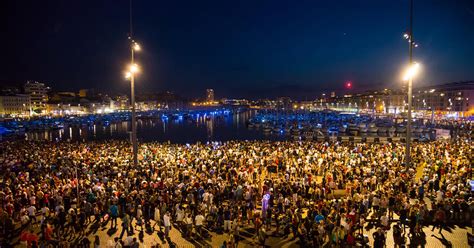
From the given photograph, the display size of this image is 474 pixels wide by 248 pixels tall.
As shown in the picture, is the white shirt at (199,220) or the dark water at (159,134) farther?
the dark water at (159,134)

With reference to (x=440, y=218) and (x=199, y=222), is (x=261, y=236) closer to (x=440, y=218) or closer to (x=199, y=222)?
(x=199, y=222)

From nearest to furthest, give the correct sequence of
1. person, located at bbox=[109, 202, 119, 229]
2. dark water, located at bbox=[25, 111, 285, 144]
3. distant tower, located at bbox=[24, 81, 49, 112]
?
person, located at bbox=[109, 202, 119, 229], dark water, located at bbox=[25, 111, 285, 144], distant tower, located at bbox=[24, 81, 49, 112]

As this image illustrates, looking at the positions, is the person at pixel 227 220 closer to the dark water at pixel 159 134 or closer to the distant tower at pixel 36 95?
the dark water at pixel 159 134

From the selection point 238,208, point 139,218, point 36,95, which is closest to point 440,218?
point 238,208

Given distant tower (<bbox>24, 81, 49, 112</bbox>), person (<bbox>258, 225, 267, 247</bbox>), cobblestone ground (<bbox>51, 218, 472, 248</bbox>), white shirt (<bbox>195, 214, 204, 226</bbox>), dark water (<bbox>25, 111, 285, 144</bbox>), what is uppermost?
distant tower (<bbox>24, 81, 49, 112</bbox>)

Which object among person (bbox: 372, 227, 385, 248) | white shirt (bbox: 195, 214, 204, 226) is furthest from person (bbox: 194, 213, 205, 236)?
person (bbox: 372, 227, 385, 248)

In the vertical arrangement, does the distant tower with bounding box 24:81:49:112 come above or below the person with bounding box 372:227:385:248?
above

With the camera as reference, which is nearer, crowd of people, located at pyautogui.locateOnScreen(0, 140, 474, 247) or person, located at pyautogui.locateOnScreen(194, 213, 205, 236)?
crowd of people, located at pyautogui.locateOnScreen(0, 140, 474, 247)

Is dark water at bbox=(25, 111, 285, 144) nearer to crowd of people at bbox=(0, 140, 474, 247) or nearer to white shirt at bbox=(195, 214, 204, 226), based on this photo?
crowd of people at bbox=(0, 140, 474, 247)

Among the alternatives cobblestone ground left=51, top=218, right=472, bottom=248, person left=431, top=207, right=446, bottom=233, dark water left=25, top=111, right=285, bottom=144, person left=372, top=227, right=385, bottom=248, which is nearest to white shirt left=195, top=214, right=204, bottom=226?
cobblestone ground left=51, top=218, right=472, bottom=248

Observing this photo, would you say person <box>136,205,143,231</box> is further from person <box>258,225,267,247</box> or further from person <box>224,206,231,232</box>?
person <box>258,225,267,247</box>

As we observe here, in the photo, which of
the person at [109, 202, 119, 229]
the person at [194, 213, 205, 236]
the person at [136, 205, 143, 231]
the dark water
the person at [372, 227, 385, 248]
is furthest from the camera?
the dark water

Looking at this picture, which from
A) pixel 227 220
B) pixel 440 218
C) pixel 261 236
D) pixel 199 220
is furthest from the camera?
pixel 227 220

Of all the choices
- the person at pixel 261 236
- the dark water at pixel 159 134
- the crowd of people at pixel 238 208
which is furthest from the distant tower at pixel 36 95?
the person at pixel 261 236
